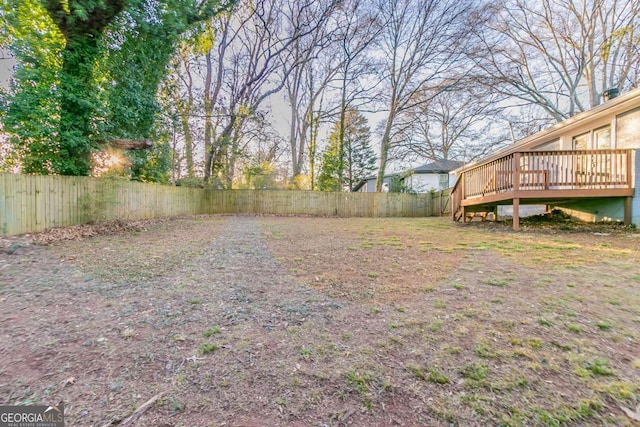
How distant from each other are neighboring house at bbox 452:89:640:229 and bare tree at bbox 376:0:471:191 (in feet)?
29.9

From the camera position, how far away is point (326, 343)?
173cm

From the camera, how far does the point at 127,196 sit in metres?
9.07

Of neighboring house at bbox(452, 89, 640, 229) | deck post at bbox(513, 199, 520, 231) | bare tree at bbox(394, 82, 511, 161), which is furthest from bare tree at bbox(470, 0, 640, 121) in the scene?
deck post at bbox(513, 199, 520, 231)

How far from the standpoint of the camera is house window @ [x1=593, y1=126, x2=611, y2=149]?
7.55 metres

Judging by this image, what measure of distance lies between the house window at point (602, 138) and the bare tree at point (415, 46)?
894 cm

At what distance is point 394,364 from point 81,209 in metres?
8.63

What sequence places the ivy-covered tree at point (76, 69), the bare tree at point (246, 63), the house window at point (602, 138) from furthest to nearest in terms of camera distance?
1. the bare tree at point (246, 63)
2. the house window at point (602, 138)
3. the ivy-covered tree at point (76, 69)

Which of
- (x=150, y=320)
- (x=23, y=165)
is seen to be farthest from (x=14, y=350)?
(x=23, y=165)

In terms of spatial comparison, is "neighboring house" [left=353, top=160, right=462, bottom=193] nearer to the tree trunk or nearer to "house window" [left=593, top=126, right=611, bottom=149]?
"house window" [left=593, top=126, right=611, bottom=149]

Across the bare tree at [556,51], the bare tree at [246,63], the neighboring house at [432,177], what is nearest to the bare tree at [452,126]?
the neighboring house at [432,177]

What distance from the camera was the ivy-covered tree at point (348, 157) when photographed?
1950cm

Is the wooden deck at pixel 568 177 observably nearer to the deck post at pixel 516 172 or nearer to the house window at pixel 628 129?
the deck post at pixel 516 172

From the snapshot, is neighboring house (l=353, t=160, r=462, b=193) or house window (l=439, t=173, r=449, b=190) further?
house window (l=439, t=173, r=449, b=190)

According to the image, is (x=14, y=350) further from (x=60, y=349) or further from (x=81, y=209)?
(x=81, y=209)
